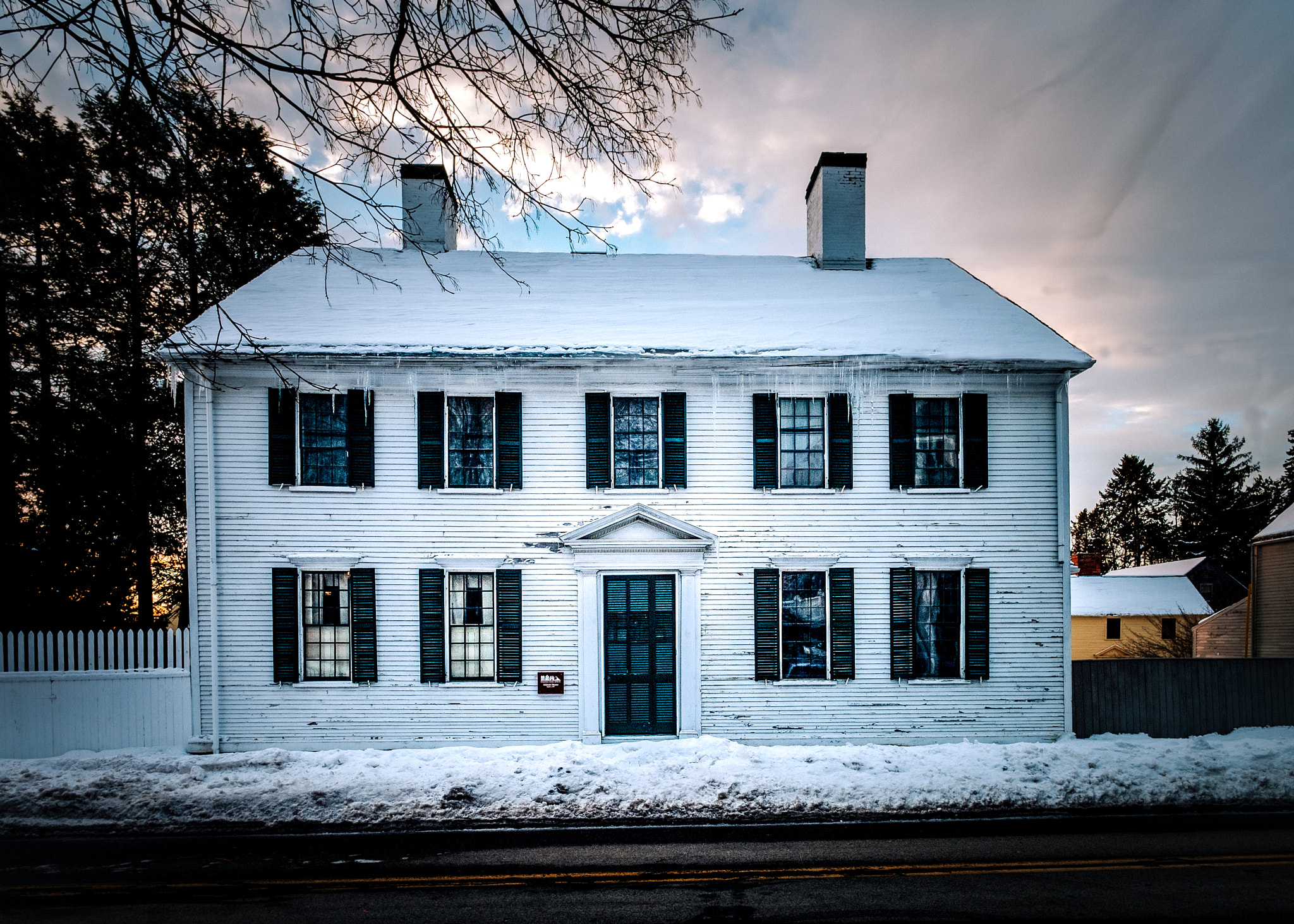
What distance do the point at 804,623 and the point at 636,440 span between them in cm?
434

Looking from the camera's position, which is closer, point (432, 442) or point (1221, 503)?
point (432, 442)

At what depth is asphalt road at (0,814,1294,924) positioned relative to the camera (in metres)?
5.76

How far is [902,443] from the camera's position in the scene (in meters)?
11.2

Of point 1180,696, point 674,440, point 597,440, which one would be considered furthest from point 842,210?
point 1180,696

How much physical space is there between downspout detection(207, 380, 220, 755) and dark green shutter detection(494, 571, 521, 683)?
4.59 m

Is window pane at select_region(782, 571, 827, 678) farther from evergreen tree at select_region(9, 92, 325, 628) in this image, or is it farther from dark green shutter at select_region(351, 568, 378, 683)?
evergreen tree at select_region(9, 92, 325, 628)

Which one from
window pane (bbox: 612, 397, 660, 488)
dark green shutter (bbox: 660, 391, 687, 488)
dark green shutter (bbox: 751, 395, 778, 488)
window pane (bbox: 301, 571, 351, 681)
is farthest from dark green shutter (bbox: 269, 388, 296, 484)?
dark green shutter (bbox: 751, 395, 778, 488)

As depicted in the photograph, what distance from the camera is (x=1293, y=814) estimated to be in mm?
8164

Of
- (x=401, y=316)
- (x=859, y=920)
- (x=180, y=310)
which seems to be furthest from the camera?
(x=180, y=310)

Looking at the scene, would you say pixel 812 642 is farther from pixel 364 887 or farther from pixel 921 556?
pixel 364 887

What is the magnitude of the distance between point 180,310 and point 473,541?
11.2 metres

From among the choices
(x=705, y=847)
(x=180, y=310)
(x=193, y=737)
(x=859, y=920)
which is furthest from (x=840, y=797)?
(x=180, y=310)

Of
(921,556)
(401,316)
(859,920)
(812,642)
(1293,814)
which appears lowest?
(1293,814)

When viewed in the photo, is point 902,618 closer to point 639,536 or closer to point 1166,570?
point 639,536
